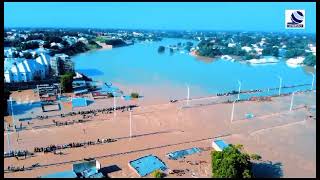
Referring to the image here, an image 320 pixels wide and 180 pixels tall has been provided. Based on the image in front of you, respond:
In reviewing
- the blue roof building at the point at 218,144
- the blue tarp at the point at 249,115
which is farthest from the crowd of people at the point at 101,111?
the blue roof building at the point at 218,144

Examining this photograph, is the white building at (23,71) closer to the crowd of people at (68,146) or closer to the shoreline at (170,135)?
the shoreline at (170,135)

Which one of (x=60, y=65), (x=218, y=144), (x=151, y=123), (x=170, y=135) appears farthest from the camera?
(x=60, y=65)

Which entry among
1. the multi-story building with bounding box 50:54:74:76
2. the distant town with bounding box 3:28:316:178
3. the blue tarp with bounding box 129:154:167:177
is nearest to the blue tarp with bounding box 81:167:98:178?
the distant town with bounding box 3:28:316:178

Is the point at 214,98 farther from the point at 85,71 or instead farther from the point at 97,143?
the point at 85,71

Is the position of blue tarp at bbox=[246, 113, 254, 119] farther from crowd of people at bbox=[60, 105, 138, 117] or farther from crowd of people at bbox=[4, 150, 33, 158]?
crowd of people at bbox=[4, 150, 33, 158]

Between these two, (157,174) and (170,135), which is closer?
(157,174)

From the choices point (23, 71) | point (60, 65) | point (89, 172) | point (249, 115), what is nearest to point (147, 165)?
point (89, 172)

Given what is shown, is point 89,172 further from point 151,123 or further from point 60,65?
point 60,65
